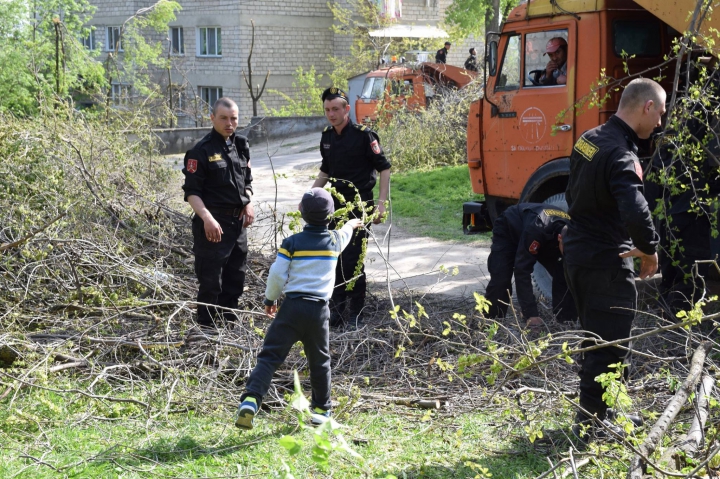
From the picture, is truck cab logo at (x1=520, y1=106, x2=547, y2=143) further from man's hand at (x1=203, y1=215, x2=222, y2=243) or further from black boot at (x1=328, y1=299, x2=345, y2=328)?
man's hand at (x1=203, y1=215, x2=222, y2=243)

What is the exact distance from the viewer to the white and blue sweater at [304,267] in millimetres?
4109

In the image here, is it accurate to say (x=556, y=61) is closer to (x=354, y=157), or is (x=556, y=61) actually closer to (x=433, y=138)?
(x=354, y=157)

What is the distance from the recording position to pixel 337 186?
6.14 m

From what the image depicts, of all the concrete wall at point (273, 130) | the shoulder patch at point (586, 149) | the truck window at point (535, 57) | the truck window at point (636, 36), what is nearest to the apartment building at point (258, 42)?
the concrete wall at point (273, 130)

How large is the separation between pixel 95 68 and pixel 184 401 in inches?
629

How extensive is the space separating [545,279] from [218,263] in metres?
2.93

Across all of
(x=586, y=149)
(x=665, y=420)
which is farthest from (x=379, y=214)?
(x=665, y=420)

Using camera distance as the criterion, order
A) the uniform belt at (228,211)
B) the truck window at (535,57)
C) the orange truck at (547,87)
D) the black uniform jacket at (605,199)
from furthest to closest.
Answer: the truck window at (535,57), the orange truck at (547,87), the uniform belt at (228,211), the black uniform jacket at (605,199)

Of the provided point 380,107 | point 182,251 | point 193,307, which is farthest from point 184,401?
point 380,107

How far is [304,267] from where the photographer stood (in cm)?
412

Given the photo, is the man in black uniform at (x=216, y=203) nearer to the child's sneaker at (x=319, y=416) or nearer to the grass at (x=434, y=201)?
the child's sneaker at (x=319, y=416)

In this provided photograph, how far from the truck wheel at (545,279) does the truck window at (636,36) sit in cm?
126

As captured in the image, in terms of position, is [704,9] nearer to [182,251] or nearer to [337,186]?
[337,186]

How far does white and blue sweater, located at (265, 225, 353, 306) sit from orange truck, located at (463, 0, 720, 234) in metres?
2.62
